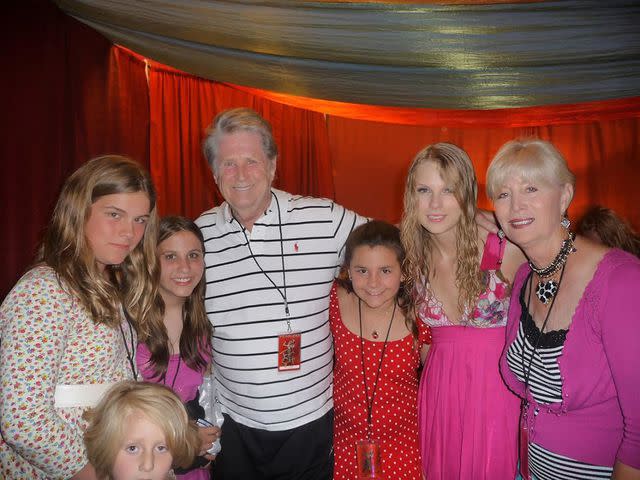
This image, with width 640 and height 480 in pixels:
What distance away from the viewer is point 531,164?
1.76 m

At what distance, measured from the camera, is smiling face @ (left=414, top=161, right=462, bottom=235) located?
7.24 feet

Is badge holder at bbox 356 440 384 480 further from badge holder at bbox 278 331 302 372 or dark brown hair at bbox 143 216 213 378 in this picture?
dark brown hair at bbox 143 216 213 378

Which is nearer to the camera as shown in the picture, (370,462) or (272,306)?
(370,462)

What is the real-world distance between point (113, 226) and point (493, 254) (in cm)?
151

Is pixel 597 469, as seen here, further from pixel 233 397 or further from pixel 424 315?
pixel 233 397

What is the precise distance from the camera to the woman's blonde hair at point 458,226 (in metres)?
2.22

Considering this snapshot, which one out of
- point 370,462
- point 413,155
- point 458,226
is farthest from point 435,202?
point 413,155

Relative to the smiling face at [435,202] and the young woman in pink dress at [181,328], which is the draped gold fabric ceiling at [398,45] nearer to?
the smiling face at [435,202]

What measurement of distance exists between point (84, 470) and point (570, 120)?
5.78 metres

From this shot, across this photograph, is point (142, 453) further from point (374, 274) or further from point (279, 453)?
point (374, 274)

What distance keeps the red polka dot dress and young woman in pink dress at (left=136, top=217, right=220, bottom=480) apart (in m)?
0.55

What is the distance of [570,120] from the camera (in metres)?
5.81

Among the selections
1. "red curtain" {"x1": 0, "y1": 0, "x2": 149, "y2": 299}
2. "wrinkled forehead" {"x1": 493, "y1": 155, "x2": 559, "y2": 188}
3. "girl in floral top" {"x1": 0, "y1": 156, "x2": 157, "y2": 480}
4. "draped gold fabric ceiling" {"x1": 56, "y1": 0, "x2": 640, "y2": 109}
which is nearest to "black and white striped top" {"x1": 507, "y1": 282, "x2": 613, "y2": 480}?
"wrinkled forehead" {"x1": 493, "y1": 155, "x2": 559, "y2": 188}

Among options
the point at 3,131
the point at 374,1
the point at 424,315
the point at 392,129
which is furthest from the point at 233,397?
the point at 392,129
